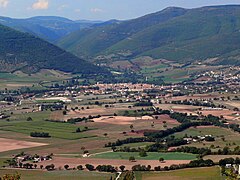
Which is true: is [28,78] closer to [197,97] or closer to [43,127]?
[197,97]

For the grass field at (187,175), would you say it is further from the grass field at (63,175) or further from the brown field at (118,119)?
the brown field at (118,119)

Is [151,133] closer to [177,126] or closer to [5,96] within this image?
[177,126]

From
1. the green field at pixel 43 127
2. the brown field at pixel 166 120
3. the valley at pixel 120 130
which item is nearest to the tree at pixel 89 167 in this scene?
the valley at pixel 120 130

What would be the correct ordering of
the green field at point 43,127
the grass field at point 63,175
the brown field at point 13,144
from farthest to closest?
1. the green field at point 43,127
2. the brown field at point 13,144
3. the grass field at point 63,175

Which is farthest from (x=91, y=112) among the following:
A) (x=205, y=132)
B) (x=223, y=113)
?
(x=205, y=132)

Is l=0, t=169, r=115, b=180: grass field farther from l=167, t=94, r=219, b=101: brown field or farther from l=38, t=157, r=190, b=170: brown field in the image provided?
l=167, t=94, r=219, b=101: brown field

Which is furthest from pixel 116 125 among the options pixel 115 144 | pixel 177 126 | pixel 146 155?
pixel 146 155
